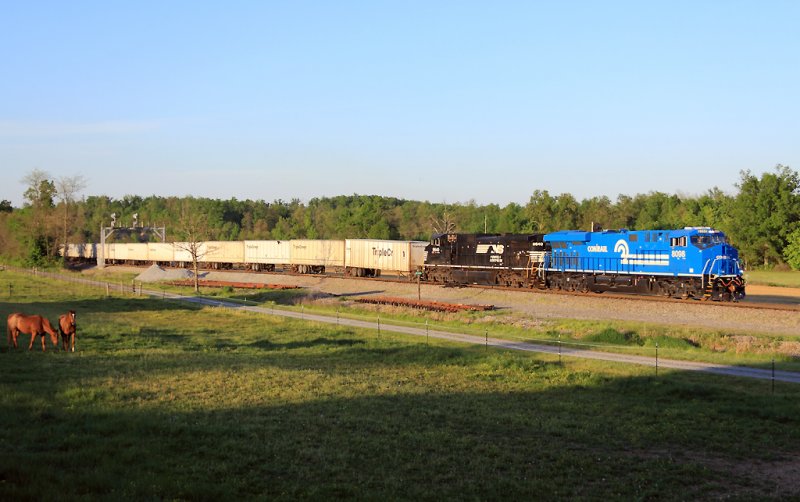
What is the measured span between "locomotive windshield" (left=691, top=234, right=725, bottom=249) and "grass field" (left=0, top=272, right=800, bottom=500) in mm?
17471

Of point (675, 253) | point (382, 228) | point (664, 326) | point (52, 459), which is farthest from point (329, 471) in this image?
point (382, 228)

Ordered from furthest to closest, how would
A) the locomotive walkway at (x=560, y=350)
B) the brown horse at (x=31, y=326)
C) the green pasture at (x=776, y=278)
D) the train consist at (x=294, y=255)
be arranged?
the train consist at (x=294, y=255), the green pasture at (x=776, y=278), the brown horse at (x=31, y=326), the locomotive walkway at (x=560, y=350)

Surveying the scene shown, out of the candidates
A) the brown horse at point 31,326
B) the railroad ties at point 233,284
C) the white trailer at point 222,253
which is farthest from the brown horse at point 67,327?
the white trailer at point 222,253

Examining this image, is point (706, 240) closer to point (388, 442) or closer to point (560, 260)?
point (560, 260)

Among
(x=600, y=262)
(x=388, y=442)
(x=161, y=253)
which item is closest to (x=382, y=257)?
(x=600, y=262)

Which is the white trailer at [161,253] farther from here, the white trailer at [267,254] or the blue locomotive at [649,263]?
the blue locomotive at [649,263]

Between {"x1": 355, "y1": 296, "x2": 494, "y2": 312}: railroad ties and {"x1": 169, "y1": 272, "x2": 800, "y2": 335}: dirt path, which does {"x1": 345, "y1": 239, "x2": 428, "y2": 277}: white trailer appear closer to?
{"x1": 169, "y1": 272, "x2": 800, "y2": 335}: dirt path

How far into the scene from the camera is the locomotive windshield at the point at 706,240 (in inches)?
1499

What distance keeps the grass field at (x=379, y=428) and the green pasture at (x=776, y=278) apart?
145 ft

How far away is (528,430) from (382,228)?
9854 cm

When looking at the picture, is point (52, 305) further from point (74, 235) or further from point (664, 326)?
point (74, 235)

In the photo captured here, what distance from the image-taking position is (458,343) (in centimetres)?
2934

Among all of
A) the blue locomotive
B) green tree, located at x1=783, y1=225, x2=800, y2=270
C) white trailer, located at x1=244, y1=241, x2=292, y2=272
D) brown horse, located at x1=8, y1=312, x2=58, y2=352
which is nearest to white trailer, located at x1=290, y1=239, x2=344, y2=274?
white trailer, located at x1=244, y1=241, x2=292, y2=272

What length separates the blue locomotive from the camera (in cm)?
3816
